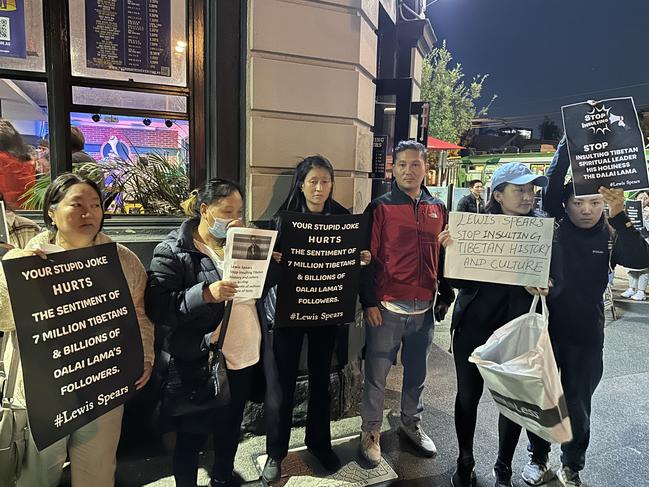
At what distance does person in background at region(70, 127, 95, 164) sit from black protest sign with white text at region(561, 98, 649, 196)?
331 cm

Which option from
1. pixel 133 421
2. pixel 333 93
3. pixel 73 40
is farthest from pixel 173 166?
pixel 133 421

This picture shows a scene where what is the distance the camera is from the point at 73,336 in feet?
6.24

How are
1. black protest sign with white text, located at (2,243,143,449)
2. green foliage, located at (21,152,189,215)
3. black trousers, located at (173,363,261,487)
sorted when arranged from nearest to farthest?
black protest sign with white text, located at (2,243,143,449) → black trousers, located at (173,363,261,487) → green foliage, located at (21,152,189,215)

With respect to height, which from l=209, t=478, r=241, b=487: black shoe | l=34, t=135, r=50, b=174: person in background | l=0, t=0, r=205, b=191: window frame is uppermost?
l=0, t=0, r=205, b=191: window frame

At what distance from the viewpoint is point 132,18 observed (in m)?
3.20

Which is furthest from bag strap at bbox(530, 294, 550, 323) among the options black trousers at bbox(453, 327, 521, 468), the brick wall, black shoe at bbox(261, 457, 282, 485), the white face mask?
the brick wall

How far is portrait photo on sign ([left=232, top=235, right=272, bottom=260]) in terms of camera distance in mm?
2141

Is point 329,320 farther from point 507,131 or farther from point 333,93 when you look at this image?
point 507,131

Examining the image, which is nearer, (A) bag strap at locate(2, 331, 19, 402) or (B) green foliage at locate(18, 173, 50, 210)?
(A) bag strap at locate(2, 331, 19, 402)

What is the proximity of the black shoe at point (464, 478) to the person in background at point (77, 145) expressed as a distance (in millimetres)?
3450

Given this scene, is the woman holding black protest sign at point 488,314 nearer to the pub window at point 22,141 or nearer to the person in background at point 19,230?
the person in background at point 19,230

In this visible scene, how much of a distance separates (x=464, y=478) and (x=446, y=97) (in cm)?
2177

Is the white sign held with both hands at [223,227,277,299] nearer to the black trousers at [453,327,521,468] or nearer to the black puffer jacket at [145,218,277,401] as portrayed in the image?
the black puffer jacket at [145,218,277,401]

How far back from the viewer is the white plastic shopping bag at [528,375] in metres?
2.26
